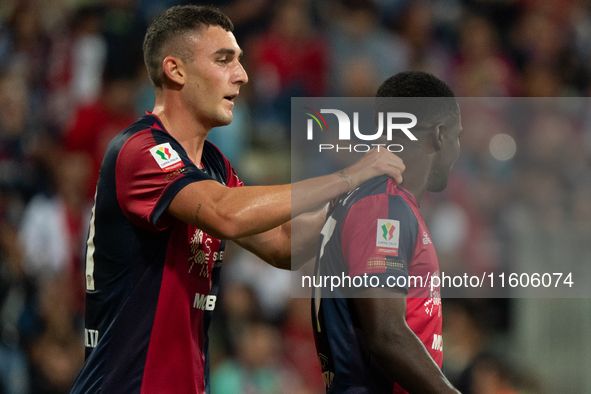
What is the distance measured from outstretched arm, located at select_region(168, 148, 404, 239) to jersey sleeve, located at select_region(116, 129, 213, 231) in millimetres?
59

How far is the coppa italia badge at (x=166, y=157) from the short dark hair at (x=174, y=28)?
0.54 metres

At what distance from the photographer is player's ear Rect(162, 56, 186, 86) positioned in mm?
3256

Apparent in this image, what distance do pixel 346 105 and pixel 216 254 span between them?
15.0ft

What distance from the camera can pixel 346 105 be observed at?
755 cm

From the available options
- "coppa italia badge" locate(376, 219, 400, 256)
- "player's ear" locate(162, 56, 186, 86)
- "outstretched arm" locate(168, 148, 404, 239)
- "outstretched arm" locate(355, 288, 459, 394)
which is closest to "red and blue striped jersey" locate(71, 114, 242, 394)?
"outstretched arm" locate(168, 148, 404, 239)

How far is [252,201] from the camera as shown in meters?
2.82

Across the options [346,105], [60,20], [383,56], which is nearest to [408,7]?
[383,56]

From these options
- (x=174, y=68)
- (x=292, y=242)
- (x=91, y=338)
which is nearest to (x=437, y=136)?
(x=292, y=242)

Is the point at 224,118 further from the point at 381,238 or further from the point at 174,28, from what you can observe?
the point at 381,238

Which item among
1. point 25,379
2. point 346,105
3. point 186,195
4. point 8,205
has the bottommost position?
point 25,379

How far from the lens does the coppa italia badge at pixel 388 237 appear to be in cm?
265

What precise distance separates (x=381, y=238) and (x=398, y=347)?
0.44m

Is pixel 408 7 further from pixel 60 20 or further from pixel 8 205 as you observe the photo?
pixel 8 205

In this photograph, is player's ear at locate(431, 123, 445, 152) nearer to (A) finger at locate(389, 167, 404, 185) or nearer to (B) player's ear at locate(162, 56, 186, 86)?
(A) finger at locate(389, 167, 404, 185)
